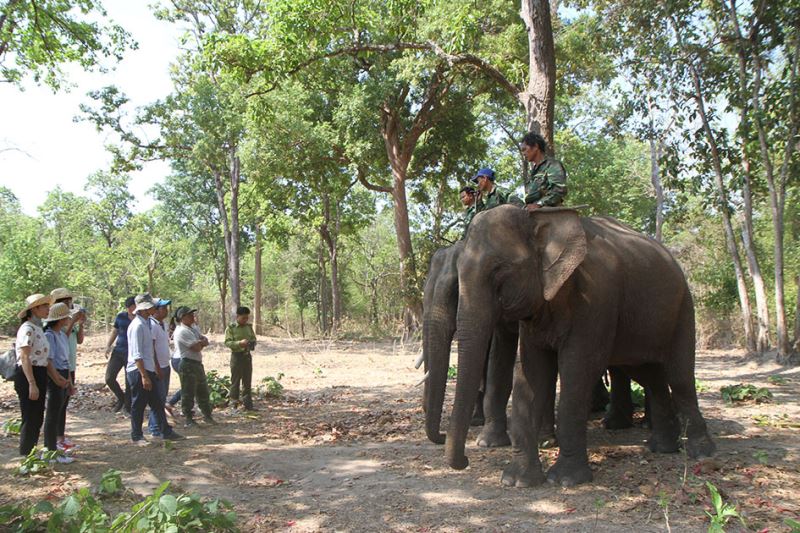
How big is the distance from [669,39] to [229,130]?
1667 cm

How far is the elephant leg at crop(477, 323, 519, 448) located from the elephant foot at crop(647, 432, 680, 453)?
1530 millimetres

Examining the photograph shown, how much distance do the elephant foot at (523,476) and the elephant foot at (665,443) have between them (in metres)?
1.68

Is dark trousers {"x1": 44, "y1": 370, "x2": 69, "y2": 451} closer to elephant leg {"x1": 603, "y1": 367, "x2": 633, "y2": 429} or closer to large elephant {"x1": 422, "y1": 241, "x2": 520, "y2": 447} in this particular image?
large elephant {"x1": 422, "y1": 241, "x2": 520, "y2": 447}

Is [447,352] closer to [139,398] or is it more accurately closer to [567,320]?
[567,320]

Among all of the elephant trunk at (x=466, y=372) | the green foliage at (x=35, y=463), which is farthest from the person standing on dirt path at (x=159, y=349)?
the elephant trunk at (x=466, y=372)

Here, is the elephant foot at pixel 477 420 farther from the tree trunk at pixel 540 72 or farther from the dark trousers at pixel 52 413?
the dark trousers at pixel 52 413

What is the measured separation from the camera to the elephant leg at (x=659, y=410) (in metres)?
6.43

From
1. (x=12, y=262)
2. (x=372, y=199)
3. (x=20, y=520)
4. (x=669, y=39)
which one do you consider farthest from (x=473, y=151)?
(x=12, y=262)

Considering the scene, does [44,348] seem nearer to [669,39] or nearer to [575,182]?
[669,39]

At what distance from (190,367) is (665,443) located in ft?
20.4

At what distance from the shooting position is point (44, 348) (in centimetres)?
648

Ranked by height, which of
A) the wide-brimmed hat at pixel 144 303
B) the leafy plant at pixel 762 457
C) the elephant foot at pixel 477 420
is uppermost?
the wide-brimmed hat at pixel 144 303

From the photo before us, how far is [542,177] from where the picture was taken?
6.38 metres

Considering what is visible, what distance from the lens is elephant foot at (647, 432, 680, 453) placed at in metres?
6.39
